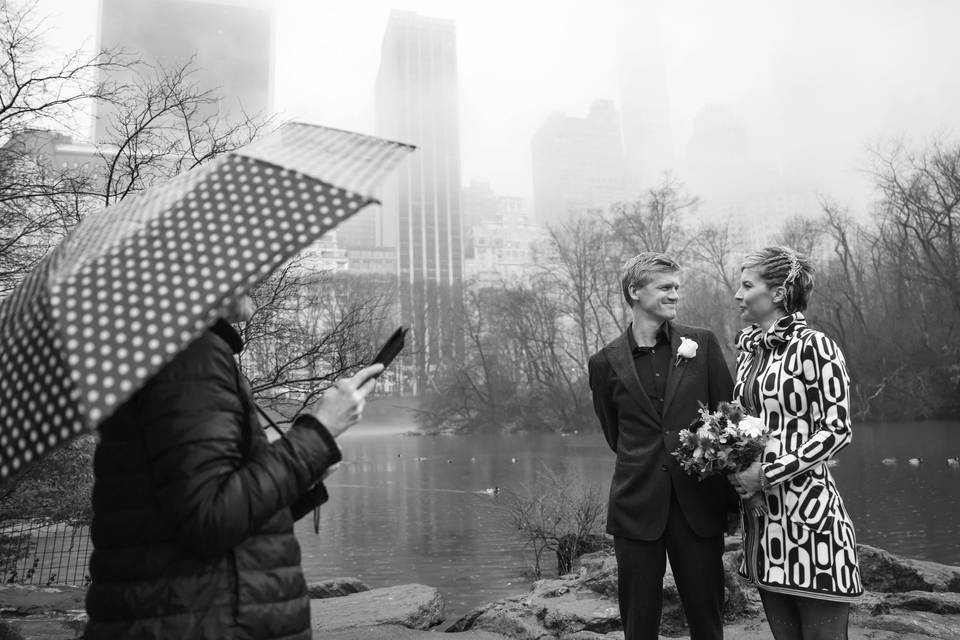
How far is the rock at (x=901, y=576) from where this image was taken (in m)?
5.91

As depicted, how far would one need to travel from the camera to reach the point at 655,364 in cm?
346

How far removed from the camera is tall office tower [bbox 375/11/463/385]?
108562 mm

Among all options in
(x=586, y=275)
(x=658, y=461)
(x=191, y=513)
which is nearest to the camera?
(x=191, y=513)

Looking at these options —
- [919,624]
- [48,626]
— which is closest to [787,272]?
[919,624]

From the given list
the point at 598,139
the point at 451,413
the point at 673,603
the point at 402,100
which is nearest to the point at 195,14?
the point at 451,413

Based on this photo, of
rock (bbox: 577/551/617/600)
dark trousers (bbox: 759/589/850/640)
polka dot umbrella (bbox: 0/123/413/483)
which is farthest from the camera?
rock (bbox: 577/551/617/600)

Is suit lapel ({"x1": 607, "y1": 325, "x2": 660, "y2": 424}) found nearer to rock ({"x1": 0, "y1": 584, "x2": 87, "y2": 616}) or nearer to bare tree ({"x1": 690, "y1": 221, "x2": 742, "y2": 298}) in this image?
rock ({"x1": 0, "y1": 584, "x2": 87, "y2": 616})

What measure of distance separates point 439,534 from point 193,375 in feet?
38.3

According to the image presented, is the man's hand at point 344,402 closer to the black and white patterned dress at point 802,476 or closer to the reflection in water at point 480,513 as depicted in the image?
the black and white patterned dress at point 802,476

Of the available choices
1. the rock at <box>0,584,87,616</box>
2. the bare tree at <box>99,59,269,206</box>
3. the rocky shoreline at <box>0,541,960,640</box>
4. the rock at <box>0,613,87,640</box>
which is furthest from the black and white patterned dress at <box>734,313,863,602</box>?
the rock at <box>0,584,87,616</box>

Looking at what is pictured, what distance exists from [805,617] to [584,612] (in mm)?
3150

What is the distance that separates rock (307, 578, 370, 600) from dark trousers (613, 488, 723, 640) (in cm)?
549

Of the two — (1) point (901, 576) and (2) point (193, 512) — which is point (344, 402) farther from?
(1) point (901, 576)

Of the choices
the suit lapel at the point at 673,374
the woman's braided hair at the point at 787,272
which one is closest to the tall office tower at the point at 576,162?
the suit lapel at the point at 673,374
